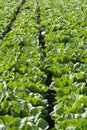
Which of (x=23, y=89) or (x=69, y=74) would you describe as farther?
(x=69, y=74)

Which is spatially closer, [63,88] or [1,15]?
[63,88]

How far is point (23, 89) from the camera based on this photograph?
20.3 ft

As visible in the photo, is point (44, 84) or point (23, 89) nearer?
point (23, 89)

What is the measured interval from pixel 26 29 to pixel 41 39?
99 cm

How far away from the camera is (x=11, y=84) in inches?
261

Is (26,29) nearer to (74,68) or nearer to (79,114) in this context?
(74,68)

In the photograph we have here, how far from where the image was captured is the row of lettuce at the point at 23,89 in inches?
191

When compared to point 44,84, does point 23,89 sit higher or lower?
higher

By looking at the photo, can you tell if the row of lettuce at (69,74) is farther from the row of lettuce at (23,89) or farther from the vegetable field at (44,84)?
the row of lettuce at (23,89)

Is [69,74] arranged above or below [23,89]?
below

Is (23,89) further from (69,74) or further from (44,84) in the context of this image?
(69,74)

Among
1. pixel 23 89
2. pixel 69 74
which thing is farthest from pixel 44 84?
pixel 23 89

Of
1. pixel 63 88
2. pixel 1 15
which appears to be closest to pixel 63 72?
pixel 63 88

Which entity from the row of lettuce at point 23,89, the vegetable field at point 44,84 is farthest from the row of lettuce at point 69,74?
the row of lettuce at point 23,89
